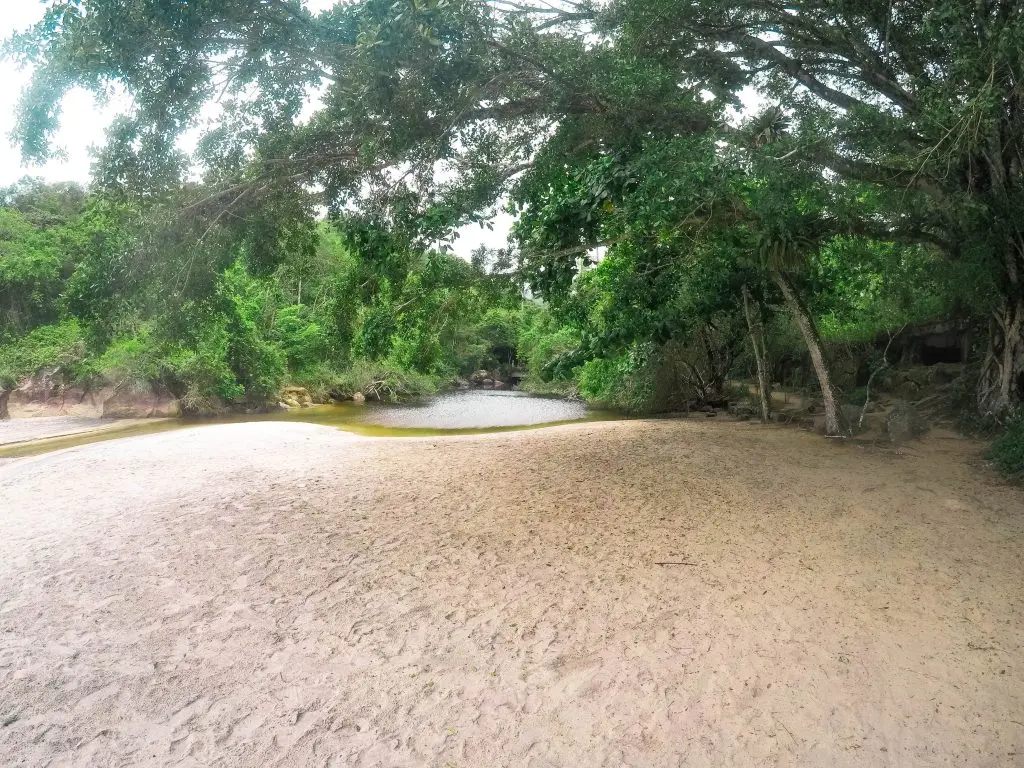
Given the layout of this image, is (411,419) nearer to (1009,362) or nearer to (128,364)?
(128,364)

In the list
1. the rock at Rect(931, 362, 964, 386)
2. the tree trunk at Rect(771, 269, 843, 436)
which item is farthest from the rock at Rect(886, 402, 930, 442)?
the rock at Rect(931, 362, 964, 386)

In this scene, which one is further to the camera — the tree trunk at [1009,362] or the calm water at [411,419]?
the calm water at [411,419]

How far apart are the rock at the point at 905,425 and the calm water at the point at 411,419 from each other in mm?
8021

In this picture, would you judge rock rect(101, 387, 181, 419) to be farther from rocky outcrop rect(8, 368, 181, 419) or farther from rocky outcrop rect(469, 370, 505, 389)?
rocky outcrop rect(469, 370, 505, 389)

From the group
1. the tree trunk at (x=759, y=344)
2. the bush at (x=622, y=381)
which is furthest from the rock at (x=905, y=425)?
the bush at (x=622, y=381)

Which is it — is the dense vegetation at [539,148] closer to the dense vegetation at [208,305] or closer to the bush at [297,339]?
the dense vegetation at [208,305]

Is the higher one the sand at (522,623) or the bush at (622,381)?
the bush at (622,381)

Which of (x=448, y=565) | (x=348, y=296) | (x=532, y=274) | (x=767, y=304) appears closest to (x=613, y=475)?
(x=448, y=565)

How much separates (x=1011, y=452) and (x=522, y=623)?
231 inches

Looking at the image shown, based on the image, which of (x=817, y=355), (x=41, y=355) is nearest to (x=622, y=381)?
(x=817, y=355)

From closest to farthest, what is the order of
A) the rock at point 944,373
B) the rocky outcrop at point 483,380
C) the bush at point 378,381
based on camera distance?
the rock at point 944,373 → the bush at point 378,381 → the rocky outcrop at point 483,380

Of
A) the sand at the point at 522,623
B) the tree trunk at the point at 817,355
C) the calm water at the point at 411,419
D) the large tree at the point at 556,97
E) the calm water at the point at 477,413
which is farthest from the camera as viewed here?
the calm water at the point at 477,413

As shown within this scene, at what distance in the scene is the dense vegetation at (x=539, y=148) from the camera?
5.32 meters

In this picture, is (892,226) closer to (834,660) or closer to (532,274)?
(532,274)
